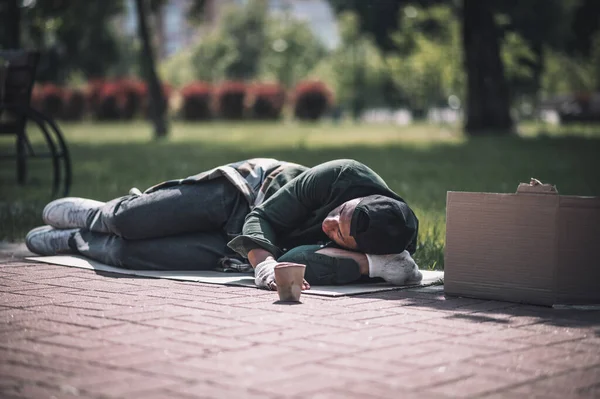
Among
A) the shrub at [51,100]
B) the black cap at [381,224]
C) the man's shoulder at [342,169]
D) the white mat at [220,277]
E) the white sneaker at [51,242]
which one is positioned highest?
the shrub at [51,100]

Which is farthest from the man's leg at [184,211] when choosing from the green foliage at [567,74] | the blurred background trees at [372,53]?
the green foliage at [567,74]

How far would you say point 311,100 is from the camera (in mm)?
44969

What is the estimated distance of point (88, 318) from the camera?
4.58 metres

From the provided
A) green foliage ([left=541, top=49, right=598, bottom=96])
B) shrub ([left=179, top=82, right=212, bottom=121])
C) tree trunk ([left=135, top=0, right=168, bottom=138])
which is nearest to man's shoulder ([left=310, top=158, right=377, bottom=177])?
tree trunk ([left=135, top=0, right=168, bottom=138])

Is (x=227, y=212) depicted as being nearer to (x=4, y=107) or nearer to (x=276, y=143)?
(x=4, y=107)

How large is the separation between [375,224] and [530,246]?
0.82 m

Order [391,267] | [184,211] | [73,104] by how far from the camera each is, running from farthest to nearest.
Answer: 1. [73,104]
2. [184,211]
3. [391,267]

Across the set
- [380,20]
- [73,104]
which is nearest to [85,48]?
[73,104]

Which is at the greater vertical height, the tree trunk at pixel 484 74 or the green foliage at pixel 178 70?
the green foliage at pixel 178 70

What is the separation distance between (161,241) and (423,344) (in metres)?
2.59

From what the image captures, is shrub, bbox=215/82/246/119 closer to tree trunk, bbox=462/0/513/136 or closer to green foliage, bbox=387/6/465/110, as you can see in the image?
green foliage, bbox=387/6/465/110

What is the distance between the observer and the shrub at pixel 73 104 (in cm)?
4769

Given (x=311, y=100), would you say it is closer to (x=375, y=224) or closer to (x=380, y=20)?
(x=380, y=20)

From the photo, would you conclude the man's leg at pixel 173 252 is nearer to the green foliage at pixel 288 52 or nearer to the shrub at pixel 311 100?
the shrub at pixel 311 100
